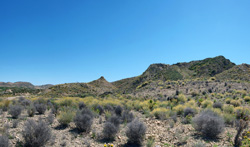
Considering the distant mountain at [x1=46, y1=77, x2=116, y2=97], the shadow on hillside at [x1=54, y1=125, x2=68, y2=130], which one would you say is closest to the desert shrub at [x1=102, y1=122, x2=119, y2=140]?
the shadow on hillside at [x1=54, y1=125, x2=68, y2=130]

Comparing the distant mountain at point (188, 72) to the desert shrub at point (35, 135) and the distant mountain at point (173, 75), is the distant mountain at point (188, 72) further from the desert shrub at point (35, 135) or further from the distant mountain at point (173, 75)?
the desert shrub at point (35, 135)

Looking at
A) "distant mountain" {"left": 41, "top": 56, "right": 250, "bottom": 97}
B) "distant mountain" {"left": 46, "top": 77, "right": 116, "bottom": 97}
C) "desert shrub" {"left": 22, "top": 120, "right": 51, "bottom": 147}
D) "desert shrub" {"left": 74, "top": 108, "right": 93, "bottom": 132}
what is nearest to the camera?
"desert shrub" {"left": 22, "top": 120, "right": 51, "bottom": 147}

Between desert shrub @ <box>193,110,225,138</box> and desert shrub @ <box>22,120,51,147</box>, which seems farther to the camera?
desert shrub @ <box>193,110,225,138</box>

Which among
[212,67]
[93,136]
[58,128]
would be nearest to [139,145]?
[93,136]

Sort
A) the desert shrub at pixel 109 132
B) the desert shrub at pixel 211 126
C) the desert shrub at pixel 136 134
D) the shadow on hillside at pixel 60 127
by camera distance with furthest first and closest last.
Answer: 1. the shadow on hillside at pixel 60 127
2. the desert shrub at pixel 109 132
3. the desert shrub at pixel 211 126
4. the desert shrub at pixel 136 134

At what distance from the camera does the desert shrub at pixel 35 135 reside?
5734 millimetres

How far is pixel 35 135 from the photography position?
5922 mm

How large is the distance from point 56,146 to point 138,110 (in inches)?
429

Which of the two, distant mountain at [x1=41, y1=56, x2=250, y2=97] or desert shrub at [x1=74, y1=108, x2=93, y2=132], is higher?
distant mountain at [x1=41, y1=56, x2=250, y2=97]

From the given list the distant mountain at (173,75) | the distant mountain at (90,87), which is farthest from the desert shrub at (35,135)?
the distant mountain at (90,87)

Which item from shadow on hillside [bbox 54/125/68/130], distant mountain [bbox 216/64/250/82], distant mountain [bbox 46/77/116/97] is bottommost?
shadow on hillside [bbox 54/125/68/130]

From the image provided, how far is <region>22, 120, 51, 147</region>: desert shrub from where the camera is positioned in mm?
5734

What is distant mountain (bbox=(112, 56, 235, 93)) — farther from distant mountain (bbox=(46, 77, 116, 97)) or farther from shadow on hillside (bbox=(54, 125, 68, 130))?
shadow on hillside (bbox=(54, 125, 68, 130))

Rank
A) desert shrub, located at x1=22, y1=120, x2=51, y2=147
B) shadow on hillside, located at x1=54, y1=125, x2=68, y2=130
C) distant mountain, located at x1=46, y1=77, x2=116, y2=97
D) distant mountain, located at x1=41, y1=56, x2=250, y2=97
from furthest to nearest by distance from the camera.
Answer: distant mountain, located at x1=46, y1=77, x2=116, y2=97 < distant mountain, located at x1=41, y1=56, x2=250, y2=97 < shadow on hillside, located at x1=54, y1=125, x2=68, y2=130 < desert shrub, located at x1=22, y1=120, x2=51, y2=147
